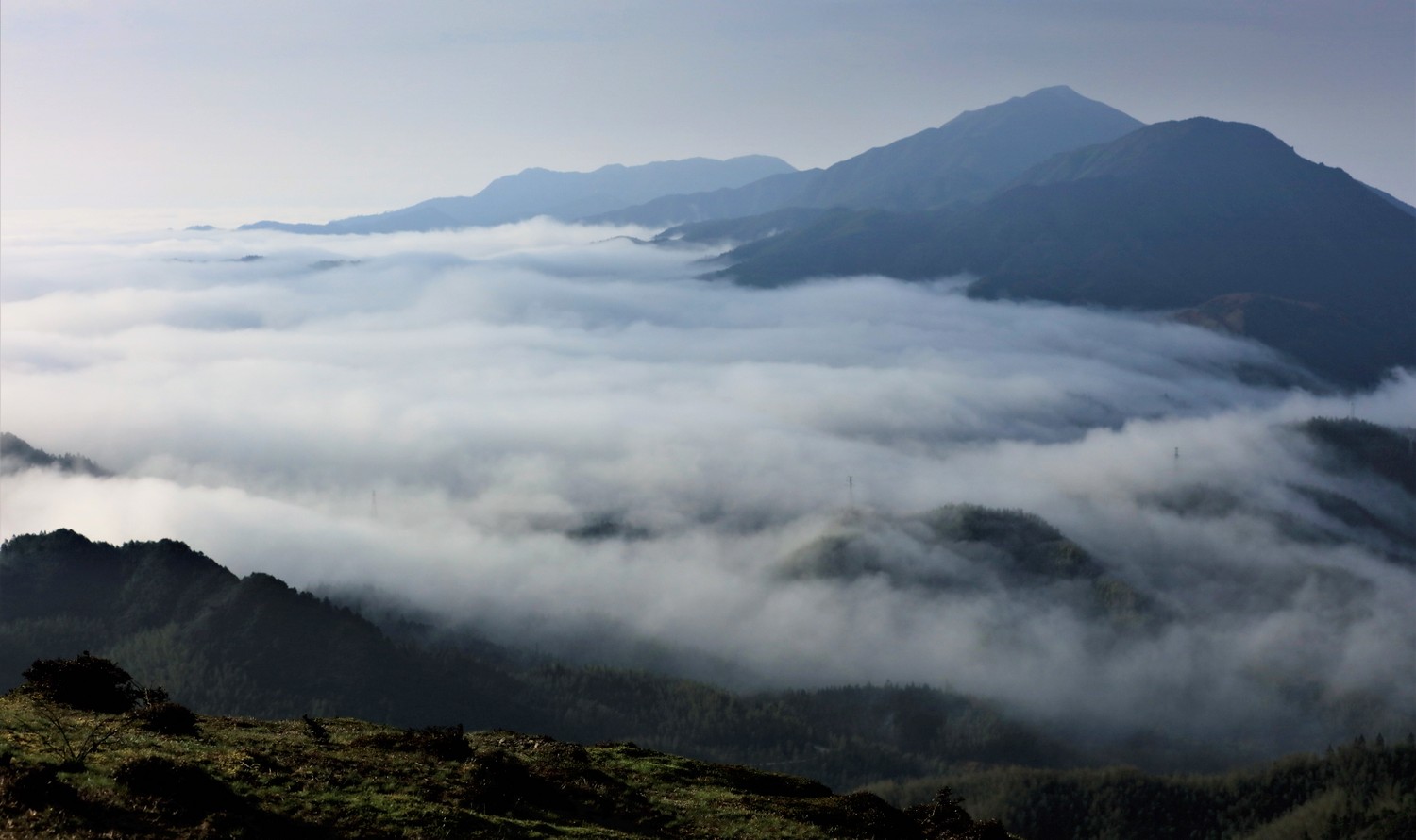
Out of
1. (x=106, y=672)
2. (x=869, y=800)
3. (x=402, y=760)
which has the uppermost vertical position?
(x=106, y=672)

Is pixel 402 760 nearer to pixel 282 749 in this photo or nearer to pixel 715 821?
pixel 282 749

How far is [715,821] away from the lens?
4647cm

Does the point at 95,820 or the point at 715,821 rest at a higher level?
the point at 95,820

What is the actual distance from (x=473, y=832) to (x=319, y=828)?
5.38 meters

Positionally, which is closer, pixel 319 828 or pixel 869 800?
pixel 319 828

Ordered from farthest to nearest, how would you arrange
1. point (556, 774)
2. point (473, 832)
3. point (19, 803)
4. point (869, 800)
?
point (869, 800), point (556, 774), point (473, 832), point (19, 803)

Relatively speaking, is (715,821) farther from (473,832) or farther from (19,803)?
(19,803)

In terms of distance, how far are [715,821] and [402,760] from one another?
14.6 metres

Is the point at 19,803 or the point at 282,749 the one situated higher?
the point at 19,803

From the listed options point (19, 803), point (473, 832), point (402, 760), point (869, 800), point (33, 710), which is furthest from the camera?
point (869, 800)

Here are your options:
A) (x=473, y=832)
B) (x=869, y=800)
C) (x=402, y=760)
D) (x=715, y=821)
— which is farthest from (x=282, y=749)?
(x=869, y=800)

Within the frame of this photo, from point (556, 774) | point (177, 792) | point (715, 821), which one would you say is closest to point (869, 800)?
point (715, 821)

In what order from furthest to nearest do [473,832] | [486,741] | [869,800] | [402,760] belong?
1. [486,741]
2. [869,800]
3. [402,760]
4. [473,832]

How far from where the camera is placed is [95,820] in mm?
31406
